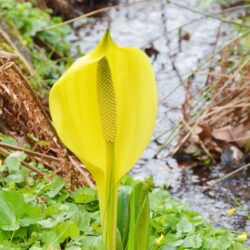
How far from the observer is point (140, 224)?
6.13 feet

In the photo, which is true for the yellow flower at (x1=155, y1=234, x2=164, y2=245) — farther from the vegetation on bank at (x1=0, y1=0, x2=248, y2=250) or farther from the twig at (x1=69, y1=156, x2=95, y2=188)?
the twig at (x1=69, y1=156, x2=95, y2=188)

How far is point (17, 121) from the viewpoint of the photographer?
3.04 metres

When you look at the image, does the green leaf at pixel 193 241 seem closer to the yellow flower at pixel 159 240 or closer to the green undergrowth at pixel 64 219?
the green undergrowth at pixel 64 219

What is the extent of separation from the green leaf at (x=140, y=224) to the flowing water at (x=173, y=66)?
93 cm

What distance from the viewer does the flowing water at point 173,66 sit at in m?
3.57

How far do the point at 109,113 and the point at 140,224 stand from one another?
32 cm

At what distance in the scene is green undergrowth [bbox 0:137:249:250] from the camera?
212cm

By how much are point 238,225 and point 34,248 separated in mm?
1432

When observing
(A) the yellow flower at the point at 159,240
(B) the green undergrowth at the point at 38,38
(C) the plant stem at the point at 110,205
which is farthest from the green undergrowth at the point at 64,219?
(B) the green undergrowth at the point at 38,38

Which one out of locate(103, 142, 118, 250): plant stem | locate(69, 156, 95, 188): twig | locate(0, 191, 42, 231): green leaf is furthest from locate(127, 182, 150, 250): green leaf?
locate(69, 156, 95, 188): twig

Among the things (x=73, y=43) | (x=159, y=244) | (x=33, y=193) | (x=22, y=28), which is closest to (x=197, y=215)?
(x=159, y=244)

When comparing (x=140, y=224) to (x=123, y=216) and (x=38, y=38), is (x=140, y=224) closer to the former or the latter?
(x=123, y=216)

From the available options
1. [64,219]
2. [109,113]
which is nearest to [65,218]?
[64,219]

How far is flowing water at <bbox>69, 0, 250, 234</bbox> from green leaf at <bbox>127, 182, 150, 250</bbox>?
93cm
